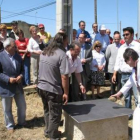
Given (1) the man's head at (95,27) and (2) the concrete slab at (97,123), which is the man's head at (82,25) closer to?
(1) the man's head at (95,27)

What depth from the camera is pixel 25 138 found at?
4270 mm

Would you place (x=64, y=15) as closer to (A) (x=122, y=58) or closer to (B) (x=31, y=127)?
(A) (x=122, y=58)

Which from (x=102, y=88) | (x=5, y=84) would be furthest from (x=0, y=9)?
(x=5, y=84)

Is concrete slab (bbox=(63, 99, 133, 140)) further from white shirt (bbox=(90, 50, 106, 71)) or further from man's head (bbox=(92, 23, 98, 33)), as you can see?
man's head (bbox=(92, 23, 98, 33))

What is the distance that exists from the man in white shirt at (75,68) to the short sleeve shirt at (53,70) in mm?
936

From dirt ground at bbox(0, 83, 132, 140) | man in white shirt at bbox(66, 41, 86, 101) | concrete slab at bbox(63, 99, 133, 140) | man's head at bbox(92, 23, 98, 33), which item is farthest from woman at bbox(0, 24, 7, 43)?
concrete slab at bbox(63, 99, 133, 140)

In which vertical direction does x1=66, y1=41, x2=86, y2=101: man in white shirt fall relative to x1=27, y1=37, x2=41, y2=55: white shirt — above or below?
below

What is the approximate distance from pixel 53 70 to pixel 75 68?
1.29m

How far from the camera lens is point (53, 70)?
141 inches

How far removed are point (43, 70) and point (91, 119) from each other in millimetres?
1087

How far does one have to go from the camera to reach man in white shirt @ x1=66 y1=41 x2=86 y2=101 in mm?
4562

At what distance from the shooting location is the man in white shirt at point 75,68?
15.0ft

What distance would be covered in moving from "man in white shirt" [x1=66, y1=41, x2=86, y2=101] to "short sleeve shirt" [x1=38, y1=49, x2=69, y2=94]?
3.07 ft

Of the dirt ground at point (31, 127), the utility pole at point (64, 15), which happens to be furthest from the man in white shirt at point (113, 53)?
the dirt ground at point (31, 127)
